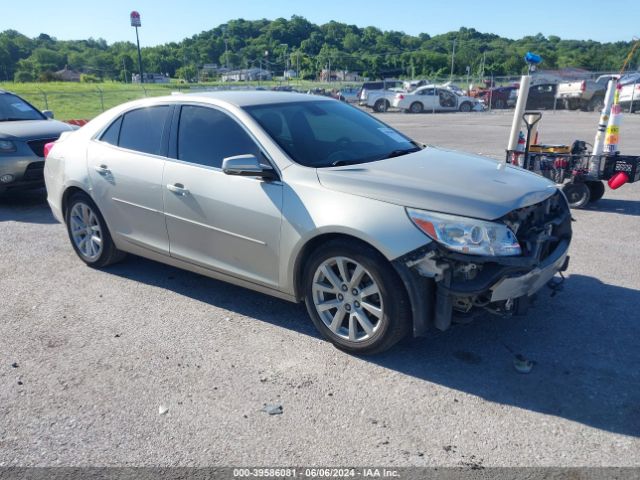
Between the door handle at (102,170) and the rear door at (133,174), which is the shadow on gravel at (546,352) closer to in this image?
the rear door at (133,174)

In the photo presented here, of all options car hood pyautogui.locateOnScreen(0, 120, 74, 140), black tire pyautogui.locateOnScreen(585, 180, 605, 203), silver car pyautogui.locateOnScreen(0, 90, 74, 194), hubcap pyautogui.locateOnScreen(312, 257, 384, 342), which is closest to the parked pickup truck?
black tire pyautogui.locateOnScreen(585, 180, 605, 203)

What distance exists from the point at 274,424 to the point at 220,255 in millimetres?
1603

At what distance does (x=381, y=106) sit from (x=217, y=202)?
32045mm

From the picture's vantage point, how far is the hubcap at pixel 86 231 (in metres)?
5.40

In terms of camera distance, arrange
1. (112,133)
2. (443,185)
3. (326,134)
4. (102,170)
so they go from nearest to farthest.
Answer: (443,185) → (326,134) → (102,170) → (112,133)

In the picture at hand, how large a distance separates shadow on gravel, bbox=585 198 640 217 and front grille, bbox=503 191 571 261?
12.9ft

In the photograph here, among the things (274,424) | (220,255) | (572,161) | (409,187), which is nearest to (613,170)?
(572,161)

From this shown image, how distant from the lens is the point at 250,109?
4.43 m

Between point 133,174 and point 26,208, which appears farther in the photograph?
point 26,208

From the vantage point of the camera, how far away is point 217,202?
422 cm

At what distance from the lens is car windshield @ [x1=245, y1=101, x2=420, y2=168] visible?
13.8 ft

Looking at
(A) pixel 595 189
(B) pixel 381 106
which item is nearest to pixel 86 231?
(A) pixel 595 189

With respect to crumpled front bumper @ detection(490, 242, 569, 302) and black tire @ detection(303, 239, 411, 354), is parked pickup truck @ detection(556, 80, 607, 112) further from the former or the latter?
black tire @ detection(303, 239, 411, 354)

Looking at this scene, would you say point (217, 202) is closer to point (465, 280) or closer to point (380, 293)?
point (380, 293)
